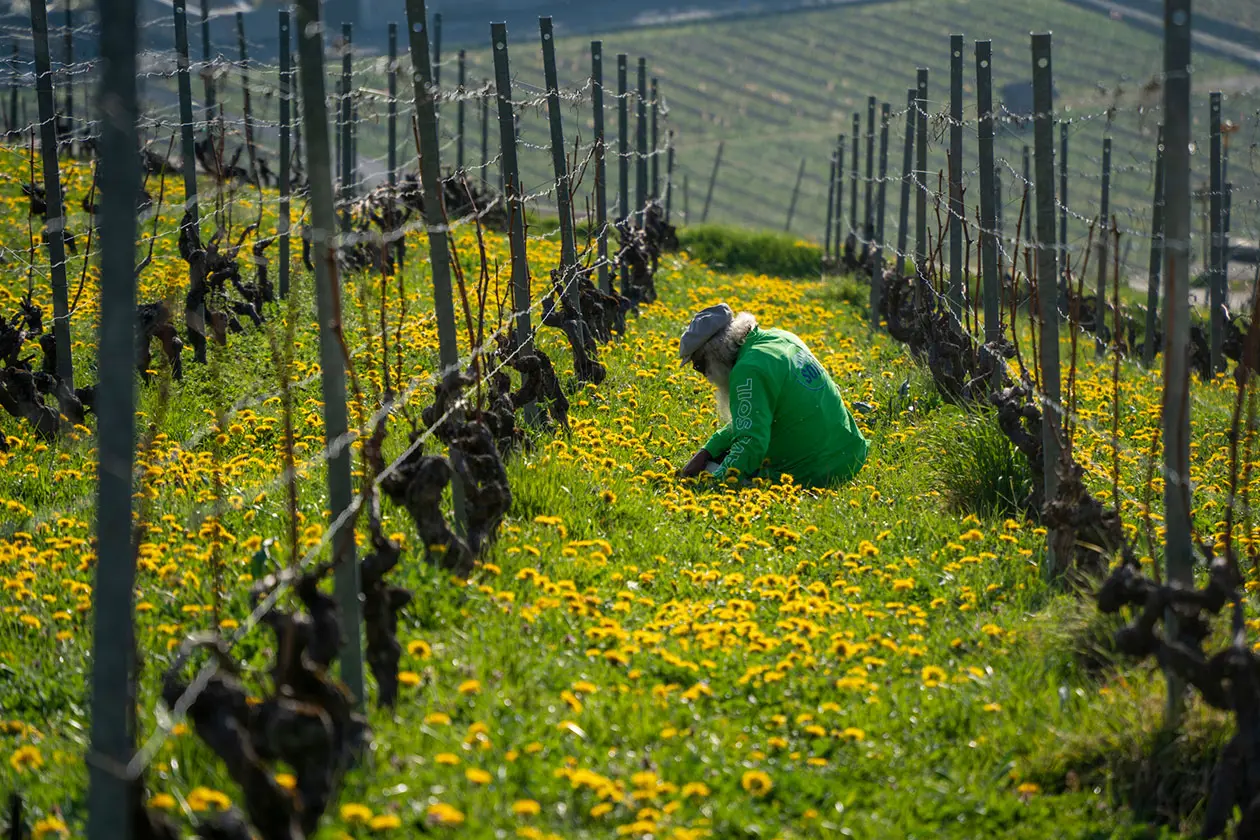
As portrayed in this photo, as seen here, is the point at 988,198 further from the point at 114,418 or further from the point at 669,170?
the point at 669,170

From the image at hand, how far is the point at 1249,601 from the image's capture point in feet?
16.2

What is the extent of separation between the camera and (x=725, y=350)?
689 cm

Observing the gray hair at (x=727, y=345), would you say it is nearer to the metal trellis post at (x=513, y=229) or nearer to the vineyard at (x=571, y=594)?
the vineyard at (x=571, y=594)

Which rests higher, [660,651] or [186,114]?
[186,114]

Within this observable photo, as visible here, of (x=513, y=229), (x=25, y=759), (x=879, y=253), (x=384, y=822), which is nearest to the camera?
(x=384, y=822)

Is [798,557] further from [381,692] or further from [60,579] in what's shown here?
[60,579]

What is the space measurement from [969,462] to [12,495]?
4211 millimetres

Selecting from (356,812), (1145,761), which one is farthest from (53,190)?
(1145,761)

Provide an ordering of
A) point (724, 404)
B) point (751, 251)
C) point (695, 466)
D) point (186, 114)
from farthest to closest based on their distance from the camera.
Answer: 1. point (751, 251)
2. point (186, 114)
3. point (724, 404)
4. point (695, 466)

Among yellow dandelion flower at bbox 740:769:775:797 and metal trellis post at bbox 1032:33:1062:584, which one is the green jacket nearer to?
metal trellis post at bbox 1032:33:1062:584

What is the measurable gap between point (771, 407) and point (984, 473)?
3.71 ft

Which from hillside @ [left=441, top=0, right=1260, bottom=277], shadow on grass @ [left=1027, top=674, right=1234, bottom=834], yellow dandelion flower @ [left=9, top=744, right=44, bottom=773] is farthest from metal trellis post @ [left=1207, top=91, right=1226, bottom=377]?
hillside @ [left=441, top=0, right=1260, bottom=277]

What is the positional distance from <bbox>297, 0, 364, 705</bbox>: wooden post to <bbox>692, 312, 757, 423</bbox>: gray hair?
11.4 ft

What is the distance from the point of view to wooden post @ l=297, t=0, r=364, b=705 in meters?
3.43
